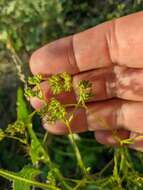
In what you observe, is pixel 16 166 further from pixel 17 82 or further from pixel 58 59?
pixel 58 59

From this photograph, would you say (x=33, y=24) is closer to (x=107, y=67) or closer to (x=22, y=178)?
(x=107, y=67)

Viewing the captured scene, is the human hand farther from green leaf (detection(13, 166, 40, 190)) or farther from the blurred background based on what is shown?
the blurred background

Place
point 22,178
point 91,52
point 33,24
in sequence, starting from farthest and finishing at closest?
point 33,24, point 91,52, point 22,178

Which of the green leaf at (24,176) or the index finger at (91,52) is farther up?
the index finger at (91,52)

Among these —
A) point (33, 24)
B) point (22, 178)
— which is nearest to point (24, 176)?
point (22, 178)

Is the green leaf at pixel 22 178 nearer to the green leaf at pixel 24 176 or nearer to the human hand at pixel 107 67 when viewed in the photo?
the green leaf at pixel 24 176

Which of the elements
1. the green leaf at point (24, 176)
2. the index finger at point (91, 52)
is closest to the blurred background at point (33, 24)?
the index finger at point (91, 52)

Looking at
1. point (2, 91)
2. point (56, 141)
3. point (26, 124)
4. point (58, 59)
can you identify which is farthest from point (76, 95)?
point (2, 91)
